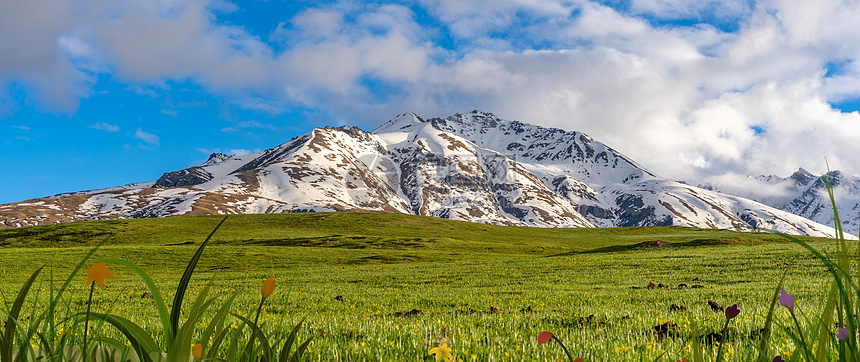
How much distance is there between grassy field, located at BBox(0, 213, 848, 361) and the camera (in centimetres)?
585

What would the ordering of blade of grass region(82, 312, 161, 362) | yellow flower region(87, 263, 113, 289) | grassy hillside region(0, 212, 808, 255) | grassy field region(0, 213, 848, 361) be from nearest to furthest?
yellow flower region(87, 263, 113, 289) → blade of grass region(82, 312, 161, 362) → grassy field region(0, 213, 848, 361) → grassy hillside region(0, 212, 808, 255)

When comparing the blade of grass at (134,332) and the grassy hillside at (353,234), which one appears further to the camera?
the grassy hillside at (353,234)

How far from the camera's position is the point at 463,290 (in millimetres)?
21172

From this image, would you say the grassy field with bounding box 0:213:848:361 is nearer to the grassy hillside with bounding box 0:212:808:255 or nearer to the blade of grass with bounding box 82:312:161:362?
the blade of grass with bounding box 82:312:161:362

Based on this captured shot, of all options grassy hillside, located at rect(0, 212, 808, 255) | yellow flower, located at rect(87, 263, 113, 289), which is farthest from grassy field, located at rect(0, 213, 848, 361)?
grassy hillside, located at rect(0, 212, 808, 255)

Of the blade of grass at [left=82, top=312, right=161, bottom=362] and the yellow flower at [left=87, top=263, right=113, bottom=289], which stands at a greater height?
the yellow flower at [left=87, top=263, right=113, bottom=289]

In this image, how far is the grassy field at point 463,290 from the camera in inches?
230

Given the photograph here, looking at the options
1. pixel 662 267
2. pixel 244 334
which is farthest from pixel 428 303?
pixel 662 267

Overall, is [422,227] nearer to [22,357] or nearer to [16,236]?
[16,236]

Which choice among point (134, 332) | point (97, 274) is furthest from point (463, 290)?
point (97, 274)

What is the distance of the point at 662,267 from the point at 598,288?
1329 centimetres

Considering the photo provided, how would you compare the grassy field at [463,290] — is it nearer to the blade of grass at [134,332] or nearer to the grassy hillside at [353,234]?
the blade of grass at [134,332]

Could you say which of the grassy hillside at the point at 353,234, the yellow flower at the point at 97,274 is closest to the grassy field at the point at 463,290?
the yellow flower at the point at 97,274

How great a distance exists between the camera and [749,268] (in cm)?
2658
